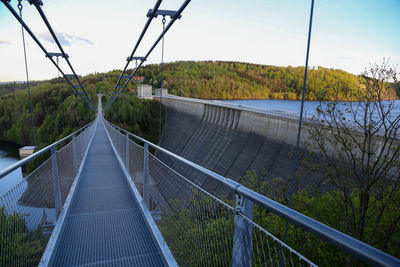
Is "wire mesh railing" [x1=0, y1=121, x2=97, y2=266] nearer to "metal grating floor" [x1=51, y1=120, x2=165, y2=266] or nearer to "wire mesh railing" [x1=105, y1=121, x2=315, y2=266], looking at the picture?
"metal grating floor" [x1=51, y1=120, x2=165, y2=266]

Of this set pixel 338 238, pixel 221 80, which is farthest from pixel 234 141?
pixel 221 80

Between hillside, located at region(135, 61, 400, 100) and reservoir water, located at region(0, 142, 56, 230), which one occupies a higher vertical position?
hillside, located at region(135, 61, 400, 100)

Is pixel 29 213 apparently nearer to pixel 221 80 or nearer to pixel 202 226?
pixel 202 226

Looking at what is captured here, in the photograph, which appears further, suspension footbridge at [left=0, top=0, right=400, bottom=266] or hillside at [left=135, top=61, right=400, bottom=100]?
hillside at [left=135, top=61, right=400, bottom=100]

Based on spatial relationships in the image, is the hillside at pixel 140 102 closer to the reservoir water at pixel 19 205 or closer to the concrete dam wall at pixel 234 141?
the concrete dam wall at pixel 234 141

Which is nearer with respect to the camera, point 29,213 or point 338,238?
point 338,238

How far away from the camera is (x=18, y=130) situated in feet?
90.6

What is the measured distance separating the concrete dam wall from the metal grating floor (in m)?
6.97

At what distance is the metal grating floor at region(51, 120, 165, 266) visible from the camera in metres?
1.83

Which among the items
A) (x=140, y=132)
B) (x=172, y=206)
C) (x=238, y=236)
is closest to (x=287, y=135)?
(x=172, y=206)

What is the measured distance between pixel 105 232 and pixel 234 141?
42.2ft

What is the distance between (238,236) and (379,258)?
22.2 inches

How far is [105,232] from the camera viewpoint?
2236 mm

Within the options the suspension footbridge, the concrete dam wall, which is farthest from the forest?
the concrete dam wall
